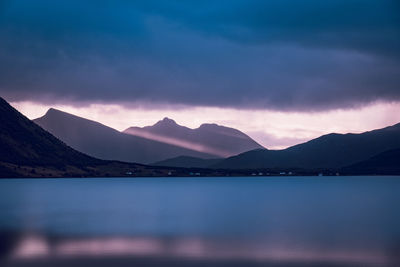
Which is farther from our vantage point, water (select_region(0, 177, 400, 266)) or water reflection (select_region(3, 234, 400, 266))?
water (select_region(0, 177, 400, 266))

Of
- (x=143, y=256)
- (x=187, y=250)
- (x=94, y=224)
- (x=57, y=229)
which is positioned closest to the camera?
(x=143, y=256)

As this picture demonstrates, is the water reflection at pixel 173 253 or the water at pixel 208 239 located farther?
the water at pixel 208 239

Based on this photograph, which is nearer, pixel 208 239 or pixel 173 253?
pixel 173 253

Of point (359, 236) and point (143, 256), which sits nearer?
point (143, 256)

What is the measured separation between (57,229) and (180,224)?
17.4 m

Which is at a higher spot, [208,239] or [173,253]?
[208,239]

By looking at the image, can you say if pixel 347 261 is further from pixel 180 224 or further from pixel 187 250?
pixel 180 224

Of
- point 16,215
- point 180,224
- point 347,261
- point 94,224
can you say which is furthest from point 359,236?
point 16,215

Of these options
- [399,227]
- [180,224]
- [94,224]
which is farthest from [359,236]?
[94,224]

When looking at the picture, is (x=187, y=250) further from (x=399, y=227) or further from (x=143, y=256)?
(x=399, y=227)

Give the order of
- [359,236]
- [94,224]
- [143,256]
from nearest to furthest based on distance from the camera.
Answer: [143,256]
[359,236]
[94,224]

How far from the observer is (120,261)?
43.2 metres

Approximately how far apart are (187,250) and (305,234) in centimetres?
1801

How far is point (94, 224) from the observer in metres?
76.2
